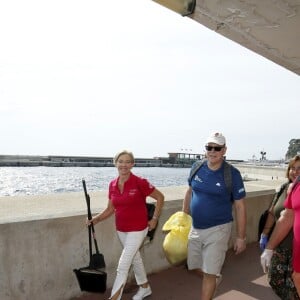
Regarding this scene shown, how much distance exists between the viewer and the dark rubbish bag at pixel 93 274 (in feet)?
13.8

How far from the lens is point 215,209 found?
3898 millimetres

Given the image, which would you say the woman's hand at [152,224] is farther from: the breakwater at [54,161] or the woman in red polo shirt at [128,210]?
the breakwater at [54,161]

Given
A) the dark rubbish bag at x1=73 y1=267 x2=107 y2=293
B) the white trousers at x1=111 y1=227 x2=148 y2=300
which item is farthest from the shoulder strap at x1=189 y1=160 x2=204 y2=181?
the dark rubbish bag at x1=73 y1=267 x2=107 y2=293

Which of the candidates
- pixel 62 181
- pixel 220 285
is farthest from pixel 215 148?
pixel 62 181

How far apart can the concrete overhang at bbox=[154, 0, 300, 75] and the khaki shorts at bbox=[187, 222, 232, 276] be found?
177 centimetres

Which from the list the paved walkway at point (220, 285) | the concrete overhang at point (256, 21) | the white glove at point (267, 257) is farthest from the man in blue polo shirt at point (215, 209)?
the concrete overhang at point (256, 21)

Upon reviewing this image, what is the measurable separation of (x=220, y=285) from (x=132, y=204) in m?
1.92

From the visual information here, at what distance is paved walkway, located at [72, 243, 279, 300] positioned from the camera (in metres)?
4.66

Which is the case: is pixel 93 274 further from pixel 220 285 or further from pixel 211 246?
pixel 220 285

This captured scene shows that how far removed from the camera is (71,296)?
444cm

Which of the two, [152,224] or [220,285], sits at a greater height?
[152,224]

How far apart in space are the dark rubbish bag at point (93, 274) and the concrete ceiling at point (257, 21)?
2291 mm

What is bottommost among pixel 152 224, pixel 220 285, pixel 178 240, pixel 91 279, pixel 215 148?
pixel 220 285

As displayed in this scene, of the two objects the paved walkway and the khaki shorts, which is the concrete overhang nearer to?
the khaki shorts
